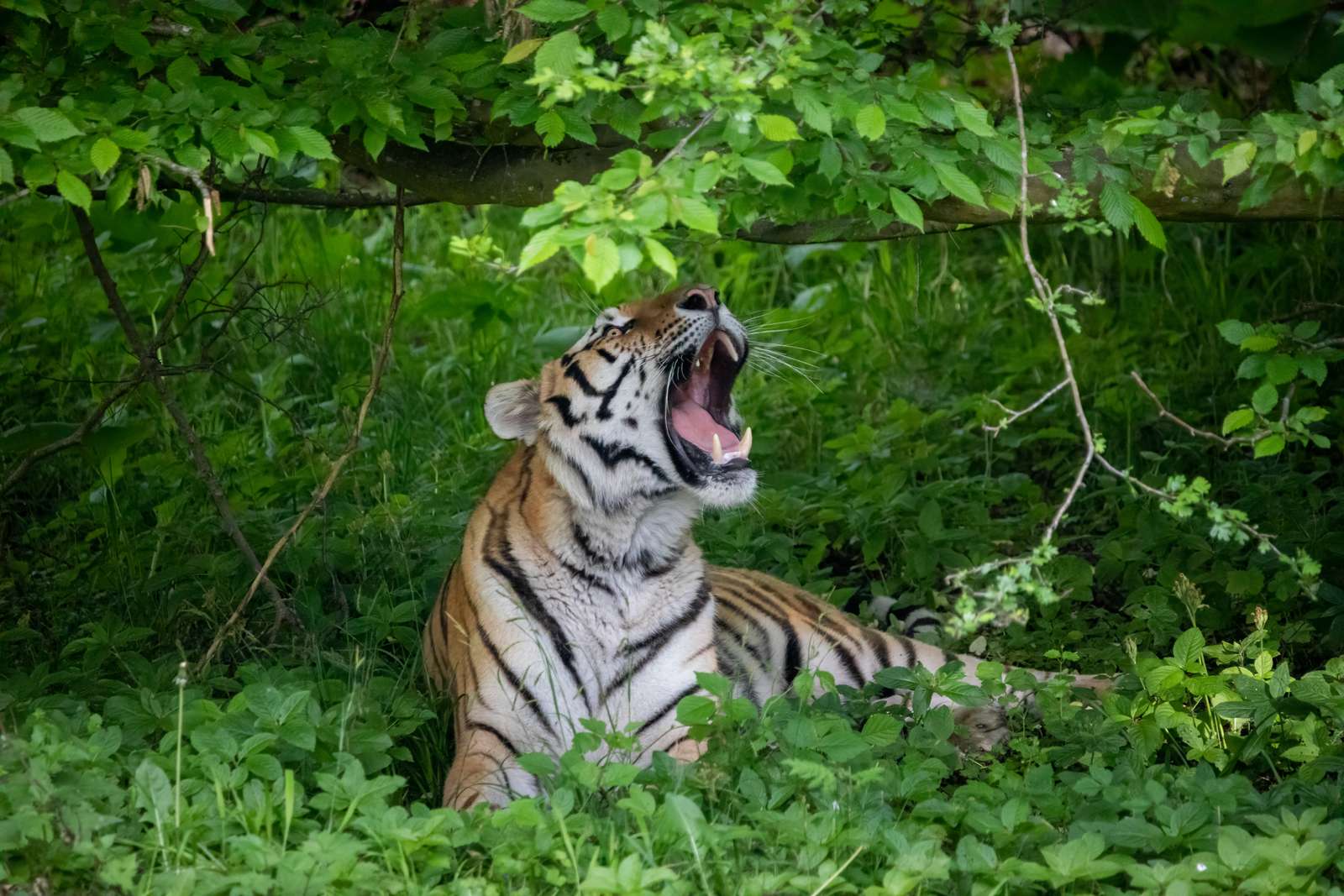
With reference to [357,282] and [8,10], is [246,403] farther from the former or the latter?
[8,10]

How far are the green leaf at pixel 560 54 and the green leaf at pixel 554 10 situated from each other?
4cm

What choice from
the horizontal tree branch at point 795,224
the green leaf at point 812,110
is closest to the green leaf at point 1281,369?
the horizontal tree branch at point 795,224

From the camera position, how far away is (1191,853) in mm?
2979

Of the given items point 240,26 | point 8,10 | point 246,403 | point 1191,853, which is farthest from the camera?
point 246,403

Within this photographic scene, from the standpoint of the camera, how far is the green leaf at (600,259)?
7.83 ft

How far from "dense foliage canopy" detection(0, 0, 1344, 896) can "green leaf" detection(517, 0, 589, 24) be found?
0.02 metres

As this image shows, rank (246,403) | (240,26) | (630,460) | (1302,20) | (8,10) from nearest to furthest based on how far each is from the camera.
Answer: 1. (8,10)
2. (630,460)
3. (240,26)
4. (1302,20)
5. (246,403)

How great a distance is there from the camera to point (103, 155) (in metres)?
2.90

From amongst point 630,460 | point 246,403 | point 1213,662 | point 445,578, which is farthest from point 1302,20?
point 246,403

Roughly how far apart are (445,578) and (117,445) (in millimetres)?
1202

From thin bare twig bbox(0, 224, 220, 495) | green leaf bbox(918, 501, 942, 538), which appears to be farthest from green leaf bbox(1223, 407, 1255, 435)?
thin bare twig bbox(0, 224, 220, 495)

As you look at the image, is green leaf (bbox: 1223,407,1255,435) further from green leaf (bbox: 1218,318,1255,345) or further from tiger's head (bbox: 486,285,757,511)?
tiger's head (bbox: 486,285,757,511)

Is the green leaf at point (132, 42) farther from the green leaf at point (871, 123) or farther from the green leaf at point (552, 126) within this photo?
the green leaf at point (871, 123)

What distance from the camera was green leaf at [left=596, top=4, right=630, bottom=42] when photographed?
291 cm
